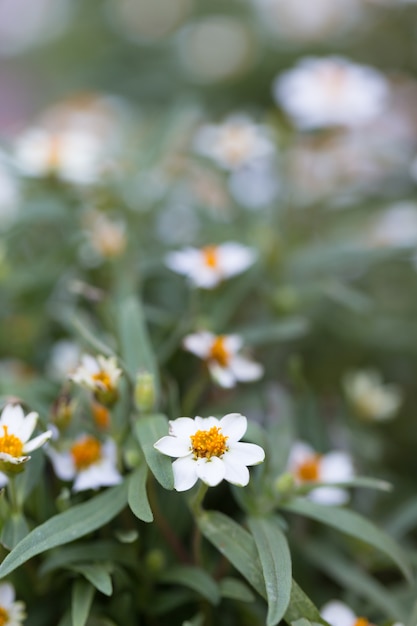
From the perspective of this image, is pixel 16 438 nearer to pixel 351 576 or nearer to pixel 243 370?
pixel 243 370

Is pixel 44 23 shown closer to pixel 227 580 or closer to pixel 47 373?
pixel 47 373

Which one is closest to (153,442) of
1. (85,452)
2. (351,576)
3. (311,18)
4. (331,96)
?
(85,452)

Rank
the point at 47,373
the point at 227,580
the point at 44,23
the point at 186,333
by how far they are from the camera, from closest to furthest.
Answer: the point at 227,580, the point at 186,333, the point at 47,373, the point at 44,23

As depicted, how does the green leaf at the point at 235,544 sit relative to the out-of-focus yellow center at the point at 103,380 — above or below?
below

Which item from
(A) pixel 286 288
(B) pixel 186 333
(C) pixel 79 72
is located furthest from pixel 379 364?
(C) pixel 79 72

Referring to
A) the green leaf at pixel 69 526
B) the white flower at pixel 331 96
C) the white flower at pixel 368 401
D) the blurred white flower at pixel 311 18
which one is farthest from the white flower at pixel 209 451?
the blurred white flower at pixel 311 18

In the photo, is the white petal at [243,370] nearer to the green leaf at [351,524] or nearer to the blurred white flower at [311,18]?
the green leaf at [351,524]
